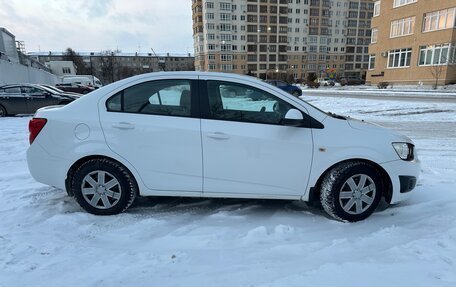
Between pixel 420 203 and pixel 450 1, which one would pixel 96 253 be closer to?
pixel 420 203

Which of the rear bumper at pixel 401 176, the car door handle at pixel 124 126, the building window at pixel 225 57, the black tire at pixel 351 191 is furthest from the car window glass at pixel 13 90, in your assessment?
the building window at pixel 225 57

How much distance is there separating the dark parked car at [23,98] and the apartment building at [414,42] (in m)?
33.9

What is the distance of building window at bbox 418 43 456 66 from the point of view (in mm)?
31531

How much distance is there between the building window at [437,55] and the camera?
1241 inches

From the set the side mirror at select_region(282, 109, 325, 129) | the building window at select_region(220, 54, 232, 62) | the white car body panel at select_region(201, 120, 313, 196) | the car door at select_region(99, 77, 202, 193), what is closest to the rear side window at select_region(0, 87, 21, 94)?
the car door at select_region(99, 77, 202, 193)

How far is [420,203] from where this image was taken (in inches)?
161

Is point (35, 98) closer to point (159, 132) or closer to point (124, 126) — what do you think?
point (124, 126)

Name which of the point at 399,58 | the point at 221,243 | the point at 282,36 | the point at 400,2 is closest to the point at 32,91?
the point at 221,243

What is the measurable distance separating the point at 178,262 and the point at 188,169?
110cm

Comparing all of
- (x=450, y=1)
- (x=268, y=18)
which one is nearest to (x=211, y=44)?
(x=268, y=18)

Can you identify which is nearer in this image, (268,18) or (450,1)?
(450,1)

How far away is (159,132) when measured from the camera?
3.56 meters

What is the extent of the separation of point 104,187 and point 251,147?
185 cm

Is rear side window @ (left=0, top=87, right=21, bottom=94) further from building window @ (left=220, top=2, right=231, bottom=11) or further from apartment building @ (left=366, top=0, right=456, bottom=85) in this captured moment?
building window @ (left=220, top=2, right=231, bottom=11)
